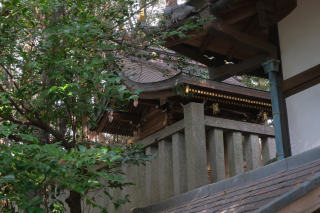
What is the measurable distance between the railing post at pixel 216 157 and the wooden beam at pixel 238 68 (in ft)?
3.14

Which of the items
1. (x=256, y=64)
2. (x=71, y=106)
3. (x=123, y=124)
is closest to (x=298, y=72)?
(x=256, y=64)

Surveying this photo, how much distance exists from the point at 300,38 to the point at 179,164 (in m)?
2.75

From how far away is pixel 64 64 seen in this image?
4.10 m

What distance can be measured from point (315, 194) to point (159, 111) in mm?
6065

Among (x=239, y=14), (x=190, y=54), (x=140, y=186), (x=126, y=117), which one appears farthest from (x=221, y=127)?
(x=126, y=117)

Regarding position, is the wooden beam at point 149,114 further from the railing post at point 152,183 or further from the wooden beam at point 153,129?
the railing post at point 152,183

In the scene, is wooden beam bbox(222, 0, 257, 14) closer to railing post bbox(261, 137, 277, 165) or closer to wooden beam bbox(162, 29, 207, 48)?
wooden beam bbox(162, 29, 207, 48)

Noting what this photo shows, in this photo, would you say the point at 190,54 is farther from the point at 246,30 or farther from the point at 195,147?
the point at 195,147

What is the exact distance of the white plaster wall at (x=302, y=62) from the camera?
4566 mm

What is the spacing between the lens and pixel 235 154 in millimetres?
6254

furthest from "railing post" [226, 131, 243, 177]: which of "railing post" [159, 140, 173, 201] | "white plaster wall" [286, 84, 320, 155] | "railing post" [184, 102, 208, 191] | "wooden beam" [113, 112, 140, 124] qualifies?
"wooden beam" [113, 112, 140, 124]

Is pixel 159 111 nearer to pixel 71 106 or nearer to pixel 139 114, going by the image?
pixel 139 114

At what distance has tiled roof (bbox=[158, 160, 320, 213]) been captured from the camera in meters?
3.13

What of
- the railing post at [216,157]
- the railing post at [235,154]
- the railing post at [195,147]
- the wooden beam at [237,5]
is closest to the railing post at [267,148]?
the railing post at [235,154]
